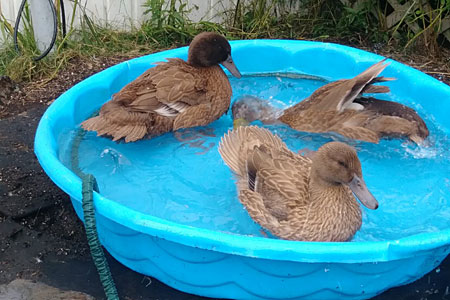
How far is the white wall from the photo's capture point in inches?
217

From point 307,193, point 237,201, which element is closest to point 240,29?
point 237,201

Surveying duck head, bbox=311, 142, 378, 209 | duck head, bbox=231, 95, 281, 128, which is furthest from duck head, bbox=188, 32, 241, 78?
duck head, bbox=311, 142, 378, 209

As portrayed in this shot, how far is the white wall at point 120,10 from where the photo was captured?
5516 millimetres

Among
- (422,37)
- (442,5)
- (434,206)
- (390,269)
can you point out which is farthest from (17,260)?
(422,37)

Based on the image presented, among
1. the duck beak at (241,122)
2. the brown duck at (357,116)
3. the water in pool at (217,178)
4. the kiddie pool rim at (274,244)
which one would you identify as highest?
the kiddie pool rim at (274,244)

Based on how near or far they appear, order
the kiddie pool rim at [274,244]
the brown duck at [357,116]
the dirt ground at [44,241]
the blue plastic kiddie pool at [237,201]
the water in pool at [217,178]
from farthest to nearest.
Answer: the brown duck at [357,116]
the water in pool at [217,178]
the dirt ground at [44,241]
the blue plastic kiddie pool at [237,201]
the kiddie pool rim at [274,244]

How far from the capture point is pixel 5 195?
3699mm

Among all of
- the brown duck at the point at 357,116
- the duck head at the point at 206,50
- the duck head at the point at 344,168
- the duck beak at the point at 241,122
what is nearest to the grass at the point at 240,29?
the duck head at the point at 206,50

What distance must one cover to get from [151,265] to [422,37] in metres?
4.16

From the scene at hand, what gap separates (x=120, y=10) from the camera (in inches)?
238

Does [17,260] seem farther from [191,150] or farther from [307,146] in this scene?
[307,146]

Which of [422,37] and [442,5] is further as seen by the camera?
[422,37]

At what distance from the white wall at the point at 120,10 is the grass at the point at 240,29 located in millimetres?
77

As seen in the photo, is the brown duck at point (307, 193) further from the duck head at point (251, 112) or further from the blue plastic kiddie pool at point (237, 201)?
the duck head at point (251, 112)
